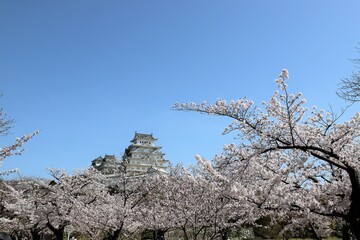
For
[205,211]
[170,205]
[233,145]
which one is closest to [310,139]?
[233,145]

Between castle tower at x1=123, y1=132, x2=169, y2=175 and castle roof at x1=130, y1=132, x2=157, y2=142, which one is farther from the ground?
castle roof at x1=130, y1=132, x2=157, y2=142

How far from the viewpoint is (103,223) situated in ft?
49.5

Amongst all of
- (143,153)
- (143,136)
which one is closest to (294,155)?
(143,153)

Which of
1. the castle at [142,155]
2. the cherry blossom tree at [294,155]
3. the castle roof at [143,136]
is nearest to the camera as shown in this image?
the cherry blossom tree at [294,155]

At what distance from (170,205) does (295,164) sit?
760cm

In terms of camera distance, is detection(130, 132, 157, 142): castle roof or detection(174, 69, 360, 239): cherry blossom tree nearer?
detection(174, 69, 360, 239): cherry blossom tree

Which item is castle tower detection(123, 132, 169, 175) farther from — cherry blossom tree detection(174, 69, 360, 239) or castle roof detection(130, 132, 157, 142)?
cherry blossom tree detection(174, 69, 360, 239)

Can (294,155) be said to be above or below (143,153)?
below

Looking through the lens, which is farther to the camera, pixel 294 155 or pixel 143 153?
pixel 143 153

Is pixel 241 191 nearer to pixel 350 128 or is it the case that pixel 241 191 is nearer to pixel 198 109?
pixel 198 109

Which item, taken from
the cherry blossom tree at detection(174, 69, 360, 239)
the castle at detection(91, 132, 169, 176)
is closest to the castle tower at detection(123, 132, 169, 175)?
the castle at detection(91, 132, 169, 176)

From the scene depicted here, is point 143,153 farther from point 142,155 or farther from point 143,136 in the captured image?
point 143,136

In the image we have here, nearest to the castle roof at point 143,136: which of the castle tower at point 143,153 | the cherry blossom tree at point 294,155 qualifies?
the castle tower at point 143,153

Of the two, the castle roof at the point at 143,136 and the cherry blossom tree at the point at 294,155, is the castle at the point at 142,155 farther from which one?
the cherry blossom tree at the point at 294,155
